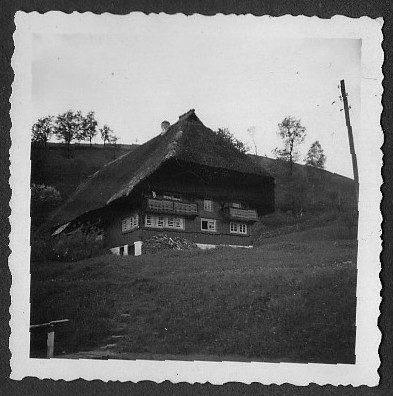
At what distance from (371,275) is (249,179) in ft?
3.43

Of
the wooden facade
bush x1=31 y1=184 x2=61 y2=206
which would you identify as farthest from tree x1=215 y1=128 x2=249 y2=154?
bush x1=31 y1=184 x2=61 y2=206

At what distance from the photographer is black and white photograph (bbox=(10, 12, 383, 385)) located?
3652 millimetres

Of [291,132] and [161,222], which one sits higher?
[291,132]

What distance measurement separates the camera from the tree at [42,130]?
3.77 m

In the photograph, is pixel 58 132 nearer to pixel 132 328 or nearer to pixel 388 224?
pixel 132 328

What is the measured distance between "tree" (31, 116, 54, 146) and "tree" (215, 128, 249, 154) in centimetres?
115

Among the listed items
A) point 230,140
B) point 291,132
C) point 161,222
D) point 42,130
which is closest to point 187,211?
point 161,222

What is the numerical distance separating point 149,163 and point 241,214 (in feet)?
2.40

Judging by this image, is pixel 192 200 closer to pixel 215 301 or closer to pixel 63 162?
pixel 215 301

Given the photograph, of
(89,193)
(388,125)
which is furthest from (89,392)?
(388,125)

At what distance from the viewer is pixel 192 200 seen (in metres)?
3.81

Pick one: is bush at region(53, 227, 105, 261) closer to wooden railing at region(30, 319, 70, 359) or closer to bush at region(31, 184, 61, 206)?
bush at region(31, 184, 61, 206)

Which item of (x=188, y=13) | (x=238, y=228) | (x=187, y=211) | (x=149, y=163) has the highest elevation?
(x=188, y=13)

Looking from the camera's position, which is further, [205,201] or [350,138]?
[205,201]
